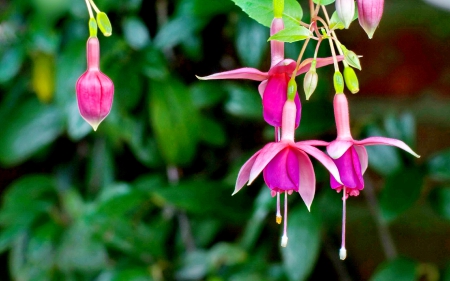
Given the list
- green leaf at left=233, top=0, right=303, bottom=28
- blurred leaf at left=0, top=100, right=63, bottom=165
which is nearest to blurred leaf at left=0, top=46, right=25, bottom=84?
blurred leaf at left=0, top=100, right=63, bottom=165

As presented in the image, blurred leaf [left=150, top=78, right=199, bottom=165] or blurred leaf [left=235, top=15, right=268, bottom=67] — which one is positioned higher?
blurred leaf [left=235, top=15, right=268, bottom=67]

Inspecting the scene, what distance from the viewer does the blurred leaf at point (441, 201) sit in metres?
0.87

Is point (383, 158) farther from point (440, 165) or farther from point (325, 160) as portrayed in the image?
point (325, 160)

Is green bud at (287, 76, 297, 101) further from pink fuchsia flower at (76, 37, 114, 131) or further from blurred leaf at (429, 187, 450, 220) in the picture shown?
blurred leaf at (429, 187, 450, 220)

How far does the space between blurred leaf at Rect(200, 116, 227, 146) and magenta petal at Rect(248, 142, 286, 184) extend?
675 millimetres

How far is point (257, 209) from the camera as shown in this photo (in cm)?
94

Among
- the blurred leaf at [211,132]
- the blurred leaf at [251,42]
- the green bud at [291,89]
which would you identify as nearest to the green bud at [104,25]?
the green bud at [291,89]

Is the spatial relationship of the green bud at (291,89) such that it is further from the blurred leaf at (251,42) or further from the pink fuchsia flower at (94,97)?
the blurred leaf at (251,42)

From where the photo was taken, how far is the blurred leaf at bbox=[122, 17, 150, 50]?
3.28 feet

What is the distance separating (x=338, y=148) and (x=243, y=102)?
61 cm

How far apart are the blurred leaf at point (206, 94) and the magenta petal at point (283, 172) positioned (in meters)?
0.65

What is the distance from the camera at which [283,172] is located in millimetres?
367

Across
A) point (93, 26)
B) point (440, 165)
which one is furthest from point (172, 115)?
point (93, 26)

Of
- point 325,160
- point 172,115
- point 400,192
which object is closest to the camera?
point 325,160
